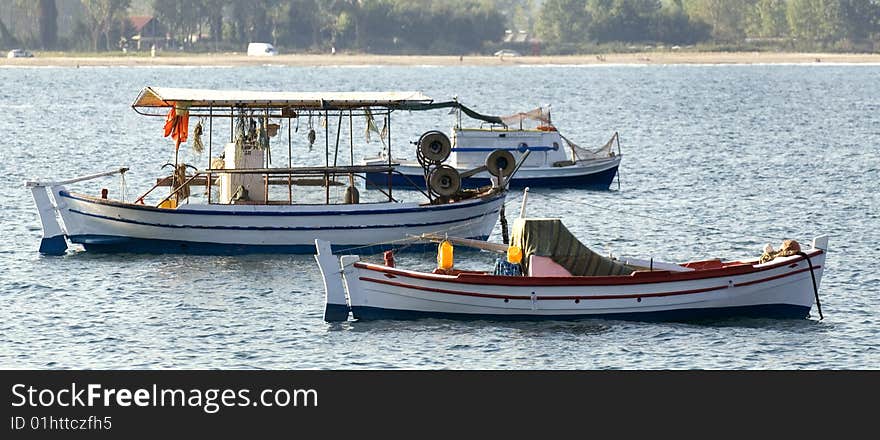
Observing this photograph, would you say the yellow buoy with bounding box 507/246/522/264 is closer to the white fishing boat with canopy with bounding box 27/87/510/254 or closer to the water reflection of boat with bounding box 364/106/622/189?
the white fishing boat with canopy with bounding box 27/87/510/254

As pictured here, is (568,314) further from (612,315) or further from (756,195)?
(756,195)

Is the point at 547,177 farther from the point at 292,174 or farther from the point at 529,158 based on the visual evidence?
the point at 292,174

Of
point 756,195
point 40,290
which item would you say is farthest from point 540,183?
point 40,290

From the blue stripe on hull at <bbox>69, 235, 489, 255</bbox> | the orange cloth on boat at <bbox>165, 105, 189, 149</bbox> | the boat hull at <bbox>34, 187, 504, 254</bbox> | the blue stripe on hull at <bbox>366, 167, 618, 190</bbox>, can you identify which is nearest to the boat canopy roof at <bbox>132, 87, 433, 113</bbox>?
the orange cloth on boat at <bbox>165, 105, 189, 149</bbox>

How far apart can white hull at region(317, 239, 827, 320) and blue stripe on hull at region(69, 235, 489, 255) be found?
31.6 feet

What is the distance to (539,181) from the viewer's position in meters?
70.2

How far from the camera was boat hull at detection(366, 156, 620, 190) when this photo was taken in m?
68.1

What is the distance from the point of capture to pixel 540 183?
7031 cm

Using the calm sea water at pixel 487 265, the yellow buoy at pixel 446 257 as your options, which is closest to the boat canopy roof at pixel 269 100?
the calm sea water at pixel 487 265

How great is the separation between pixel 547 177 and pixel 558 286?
30.2 meters

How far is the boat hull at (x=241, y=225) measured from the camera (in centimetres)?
5066

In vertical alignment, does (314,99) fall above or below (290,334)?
above
